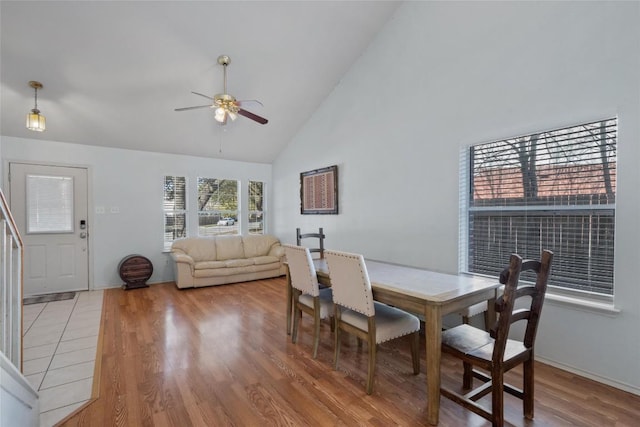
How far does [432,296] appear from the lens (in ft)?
6.11

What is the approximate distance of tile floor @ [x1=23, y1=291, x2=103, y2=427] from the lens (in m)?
2.04

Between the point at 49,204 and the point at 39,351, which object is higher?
the point at 49,204

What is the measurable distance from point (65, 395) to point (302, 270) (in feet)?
6.32

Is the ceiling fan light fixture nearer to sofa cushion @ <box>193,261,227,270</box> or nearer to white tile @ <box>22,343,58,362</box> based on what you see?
sofa cushion @ <box>193,261,227,270</box>

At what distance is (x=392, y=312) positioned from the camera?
240 centimetres

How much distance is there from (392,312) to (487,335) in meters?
0.68

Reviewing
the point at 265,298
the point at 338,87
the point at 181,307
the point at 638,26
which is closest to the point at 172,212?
the point at 181,307

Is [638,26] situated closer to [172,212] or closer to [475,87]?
[475,87]

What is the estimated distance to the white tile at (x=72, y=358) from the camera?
2525 millimetres

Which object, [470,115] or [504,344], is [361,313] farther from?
[470,115]

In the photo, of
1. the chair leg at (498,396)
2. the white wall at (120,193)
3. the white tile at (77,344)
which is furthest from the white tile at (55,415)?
the white wall at (120,193)

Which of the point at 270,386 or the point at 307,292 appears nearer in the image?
the point at 270,386

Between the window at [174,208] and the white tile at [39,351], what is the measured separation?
2.89 meters

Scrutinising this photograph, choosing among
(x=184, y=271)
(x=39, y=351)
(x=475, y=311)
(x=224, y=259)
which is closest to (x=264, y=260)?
(x=224, y=259)
